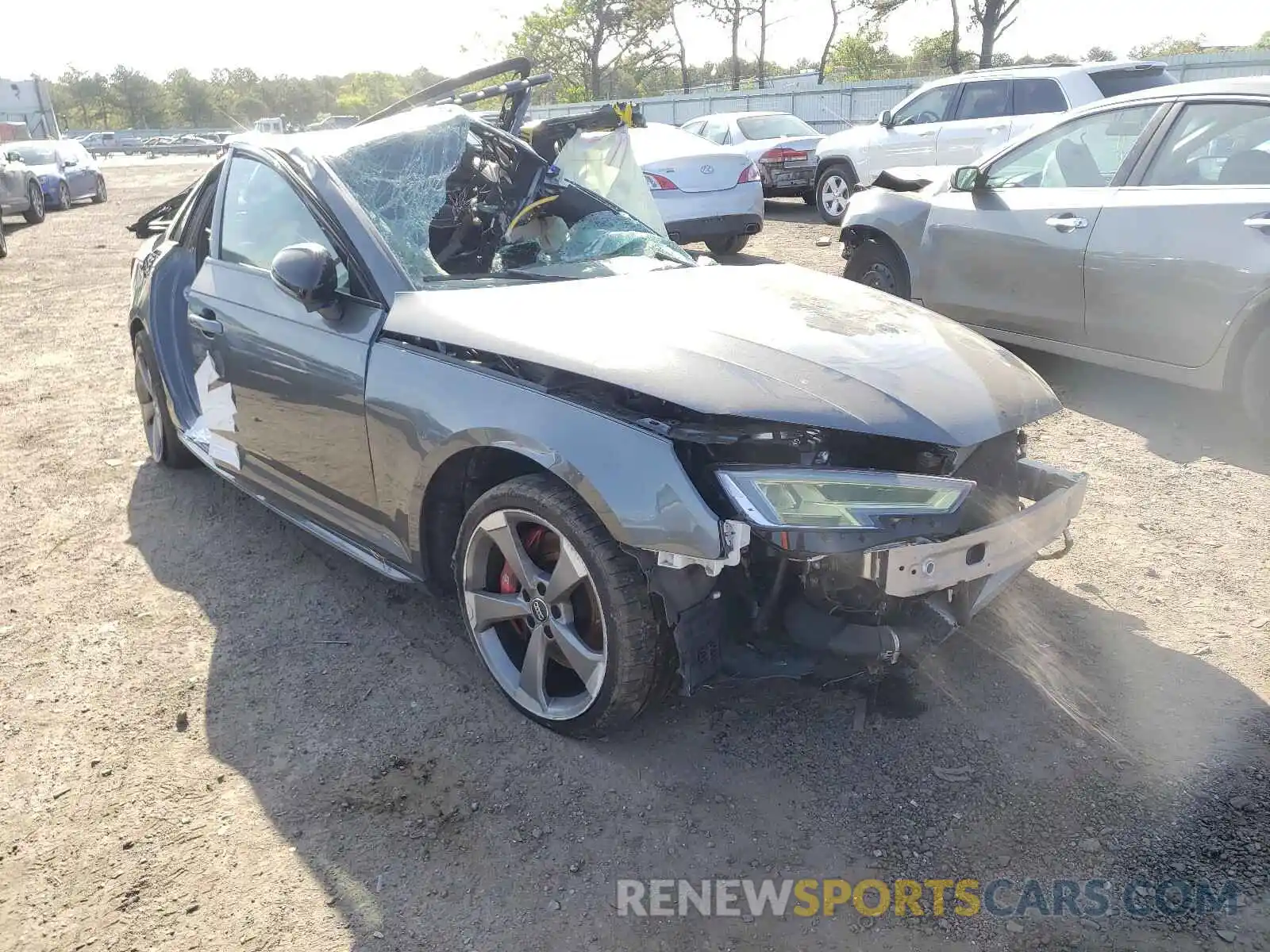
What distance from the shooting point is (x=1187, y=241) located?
4504mm

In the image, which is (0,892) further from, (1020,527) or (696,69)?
(696,69)

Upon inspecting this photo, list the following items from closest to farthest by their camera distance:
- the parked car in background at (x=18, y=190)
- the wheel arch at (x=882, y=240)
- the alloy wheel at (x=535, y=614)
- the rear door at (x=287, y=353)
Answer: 1. the alloy wheel at (x=535, y=614)
2. the rear door at (x=287, y=353)
3. the wheel arch at (x=882, y=240)
4. the parked car in background at (x=18, y=190)

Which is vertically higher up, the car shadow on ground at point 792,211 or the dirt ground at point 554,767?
the car shadow on ground at point 792,211

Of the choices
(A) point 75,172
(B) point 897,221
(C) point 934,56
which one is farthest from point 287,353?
(C) point 934,56

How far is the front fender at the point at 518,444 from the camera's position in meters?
2.28

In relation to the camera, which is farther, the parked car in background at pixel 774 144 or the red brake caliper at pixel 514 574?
the parked car in background at pixel 774 144

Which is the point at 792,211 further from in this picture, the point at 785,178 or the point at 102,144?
the point at 102,144

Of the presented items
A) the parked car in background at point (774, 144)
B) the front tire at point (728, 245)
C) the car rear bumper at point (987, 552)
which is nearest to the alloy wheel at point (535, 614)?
the car rear bumper at point (987, 552)

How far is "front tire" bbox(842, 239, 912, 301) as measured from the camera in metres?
6.41

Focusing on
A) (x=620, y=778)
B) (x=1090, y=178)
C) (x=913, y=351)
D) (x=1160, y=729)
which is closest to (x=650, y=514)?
(x=620, y=778)

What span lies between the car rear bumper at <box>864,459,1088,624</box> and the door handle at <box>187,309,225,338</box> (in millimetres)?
2642

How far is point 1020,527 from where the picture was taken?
2.48m

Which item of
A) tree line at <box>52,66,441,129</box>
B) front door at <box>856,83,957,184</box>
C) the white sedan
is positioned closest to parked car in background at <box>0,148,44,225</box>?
the white sedan

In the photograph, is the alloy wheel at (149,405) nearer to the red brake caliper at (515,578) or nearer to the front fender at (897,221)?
the red brake caliper at (515,578)
